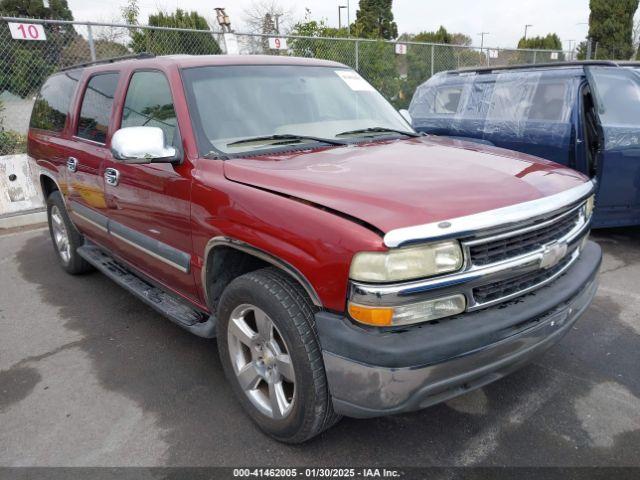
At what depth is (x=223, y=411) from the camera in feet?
9.37

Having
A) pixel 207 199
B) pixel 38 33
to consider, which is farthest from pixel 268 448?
pixel 38 33

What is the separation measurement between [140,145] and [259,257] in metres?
0.94

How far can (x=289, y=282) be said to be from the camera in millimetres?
2303

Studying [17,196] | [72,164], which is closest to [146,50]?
[17,196]

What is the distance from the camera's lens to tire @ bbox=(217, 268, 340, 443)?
2176 millimetres

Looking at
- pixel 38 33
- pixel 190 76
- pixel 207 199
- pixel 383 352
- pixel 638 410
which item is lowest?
pixel 638 410

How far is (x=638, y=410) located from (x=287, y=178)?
2.20 meters

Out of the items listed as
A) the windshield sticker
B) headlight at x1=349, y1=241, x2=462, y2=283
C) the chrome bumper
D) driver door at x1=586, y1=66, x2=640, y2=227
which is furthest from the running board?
driver door at x1=586, y1=66, x2=640, y2=227

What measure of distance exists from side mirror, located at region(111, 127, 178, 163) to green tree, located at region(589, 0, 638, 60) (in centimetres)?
2961

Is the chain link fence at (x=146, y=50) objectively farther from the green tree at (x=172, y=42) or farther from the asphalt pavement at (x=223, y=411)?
the asphalt pavement at (x=223, y=411)

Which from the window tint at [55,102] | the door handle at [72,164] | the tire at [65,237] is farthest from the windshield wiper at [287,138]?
the tire at [65,237]

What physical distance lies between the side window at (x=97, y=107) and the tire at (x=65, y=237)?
98 centimetres

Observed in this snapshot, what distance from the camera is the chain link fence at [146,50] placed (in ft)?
25.3

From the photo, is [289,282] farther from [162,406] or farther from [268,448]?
[162,406]
